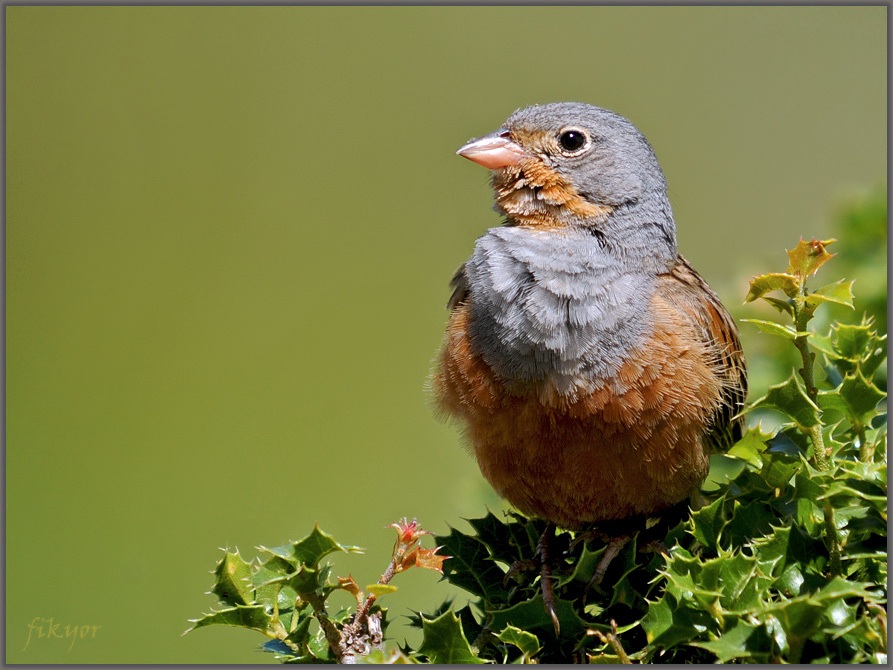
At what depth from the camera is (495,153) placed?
3604mm

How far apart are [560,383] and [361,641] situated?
45.8 inches

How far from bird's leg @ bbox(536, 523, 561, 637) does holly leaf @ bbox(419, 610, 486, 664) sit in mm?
271

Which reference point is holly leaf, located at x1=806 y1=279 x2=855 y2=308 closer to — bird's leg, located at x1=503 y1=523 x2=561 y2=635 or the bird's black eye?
bird's leg, located at x1=503 y1=523 x2=561 y2=635

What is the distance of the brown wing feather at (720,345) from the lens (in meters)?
3.23

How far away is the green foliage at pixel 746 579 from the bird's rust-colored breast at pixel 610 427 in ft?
1.70

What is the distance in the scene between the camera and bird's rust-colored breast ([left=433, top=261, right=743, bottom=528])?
118 inches

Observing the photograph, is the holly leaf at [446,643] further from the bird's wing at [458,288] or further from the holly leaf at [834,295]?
the bird's wing at [458,288]

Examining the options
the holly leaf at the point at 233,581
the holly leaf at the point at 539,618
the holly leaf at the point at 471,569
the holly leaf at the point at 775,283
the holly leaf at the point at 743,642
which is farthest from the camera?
the holly leaf at the point at 471,569

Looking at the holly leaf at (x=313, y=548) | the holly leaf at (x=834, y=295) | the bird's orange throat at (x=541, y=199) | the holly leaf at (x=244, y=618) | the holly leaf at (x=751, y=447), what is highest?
the bird's orange throat at (x=541, y=199)

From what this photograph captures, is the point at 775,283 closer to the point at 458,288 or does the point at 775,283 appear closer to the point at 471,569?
the point at 471,569

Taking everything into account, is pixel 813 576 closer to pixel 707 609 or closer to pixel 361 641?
pixel 707 609

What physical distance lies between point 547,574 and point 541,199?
150 cm

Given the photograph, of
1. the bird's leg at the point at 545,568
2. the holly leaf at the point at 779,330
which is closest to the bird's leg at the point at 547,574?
the bird's leg at the point at 545,568

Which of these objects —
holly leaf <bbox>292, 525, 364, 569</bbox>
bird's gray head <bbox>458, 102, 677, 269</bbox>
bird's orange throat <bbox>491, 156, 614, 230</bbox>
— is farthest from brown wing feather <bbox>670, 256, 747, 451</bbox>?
holly leaf <bbox>292, 525, 364, 569</bbox>
